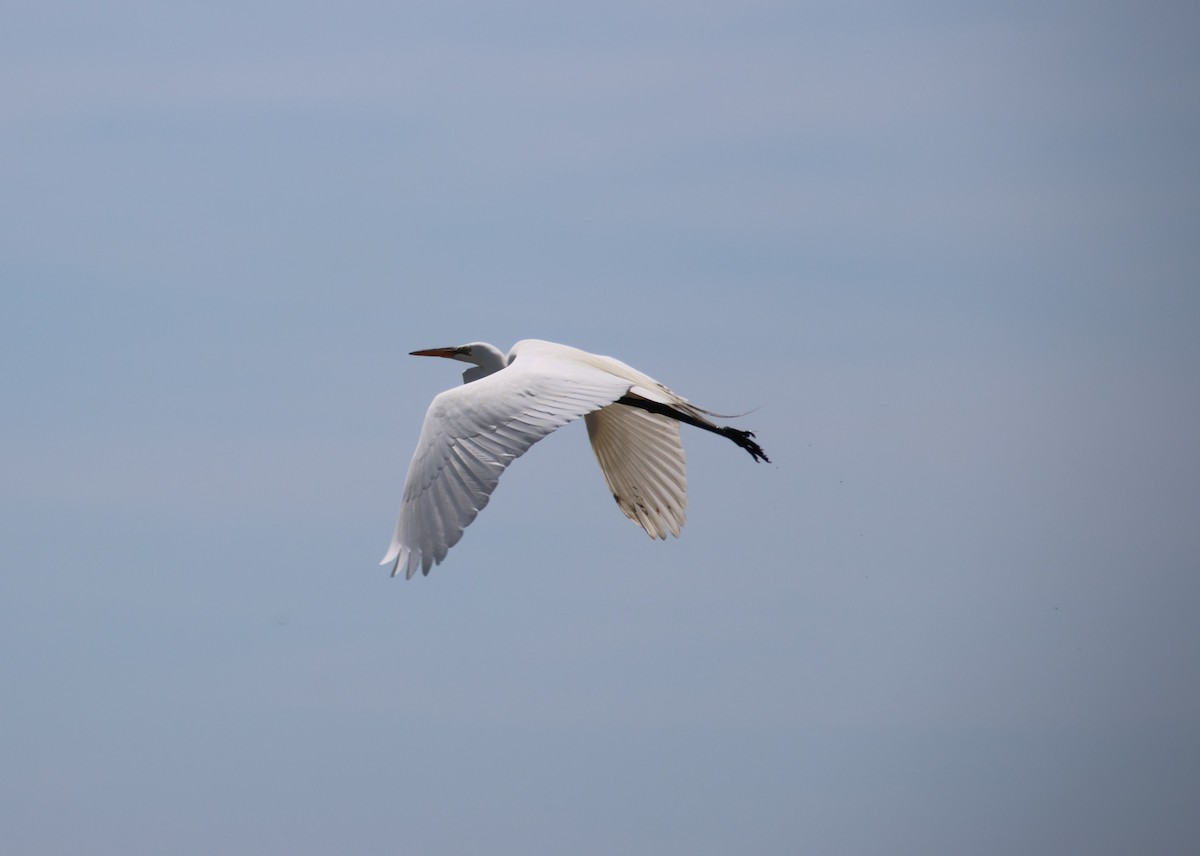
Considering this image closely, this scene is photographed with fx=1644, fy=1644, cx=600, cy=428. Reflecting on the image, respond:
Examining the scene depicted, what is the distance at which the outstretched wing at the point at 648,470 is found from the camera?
18.2 m

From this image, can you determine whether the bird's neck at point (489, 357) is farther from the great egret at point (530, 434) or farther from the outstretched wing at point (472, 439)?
the outstretched wing at point (472, 439)

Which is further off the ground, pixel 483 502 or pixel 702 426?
pixel 702 426

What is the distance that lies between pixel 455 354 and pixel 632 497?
8.82 ft

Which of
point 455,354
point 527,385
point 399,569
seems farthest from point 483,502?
point 455,354

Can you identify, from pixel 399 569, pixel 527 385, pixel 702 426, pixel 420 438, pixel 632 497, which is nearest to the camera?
pixel 399 569

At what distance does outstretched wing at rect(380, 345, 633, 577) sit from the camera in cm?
1288

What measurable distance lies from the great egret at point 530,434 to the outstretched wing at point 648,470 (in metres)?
0.01

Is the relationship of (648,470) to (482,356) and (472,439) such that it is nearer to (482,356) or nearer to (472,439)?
(482,356)

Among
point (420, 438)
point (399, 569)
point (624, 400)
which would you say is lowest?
point (399, 569)

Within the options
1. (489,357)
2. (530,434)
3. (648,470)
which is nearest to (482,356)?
(489,357)

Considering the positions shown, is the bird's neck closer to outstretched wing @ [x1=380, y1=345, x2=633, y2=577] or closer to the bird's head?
the bird's head

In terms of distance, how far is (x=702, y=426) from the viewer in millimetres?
16953

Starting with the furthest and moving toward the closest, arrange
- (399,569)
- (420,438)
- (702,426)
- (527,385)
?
(702,426), (527,385), (420,438), (399,569)

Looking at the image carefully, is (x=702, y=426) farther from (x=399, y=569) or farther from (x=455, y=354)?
(x=399, y=569)
